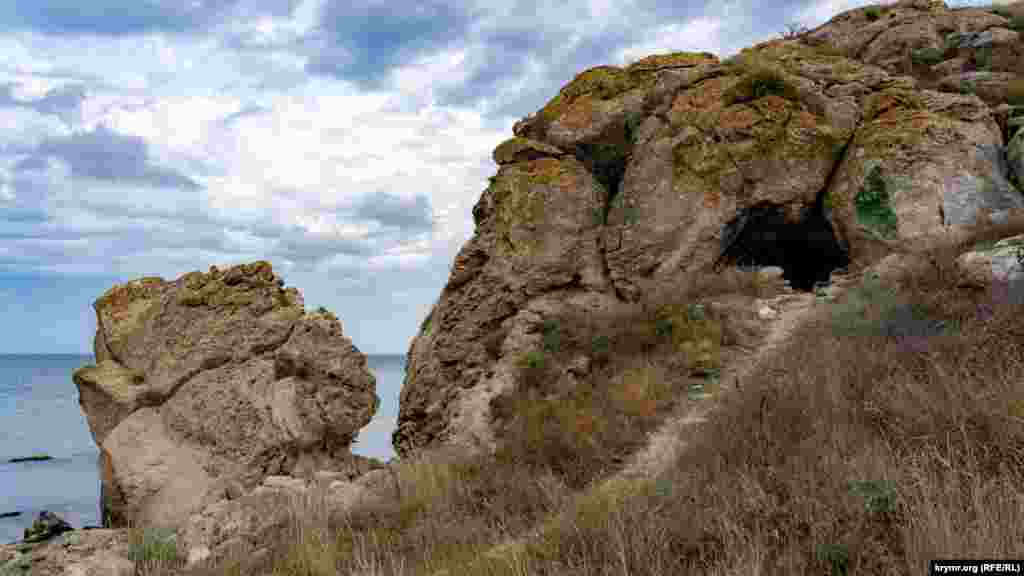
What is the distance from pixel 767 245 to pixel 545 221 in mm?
4818

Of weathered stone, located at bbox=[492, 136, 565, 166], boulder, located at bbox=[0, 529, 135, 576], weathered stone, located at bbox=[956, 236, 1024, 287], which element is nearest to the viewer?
boulder, located at bbox=[0, 529, 135, 576]

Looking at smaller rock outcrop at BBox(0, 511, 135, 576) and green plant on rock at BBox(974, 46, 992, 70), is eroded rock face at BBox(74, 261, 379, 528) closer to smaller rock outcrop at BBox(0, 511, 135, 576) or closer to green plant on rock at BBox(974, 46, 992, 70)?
smaller rock outcrop at BBox(0, 511, 135, 576)

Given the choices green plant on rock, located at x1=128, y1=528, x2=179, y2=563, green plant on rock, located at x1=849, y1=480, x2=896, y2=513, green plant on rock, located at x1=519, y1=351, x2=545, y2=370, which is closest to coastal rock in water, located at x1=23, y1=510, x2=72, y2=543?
green plant on rock, located at x1=128, y1=528, x2=179, y2=563

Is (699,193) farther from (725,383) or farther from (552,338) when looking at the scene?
(725,383)

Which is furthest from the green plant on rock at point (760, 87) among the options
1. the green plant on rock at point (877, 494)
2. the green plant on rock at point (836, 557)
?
the green plant on rock at point (836, 557)

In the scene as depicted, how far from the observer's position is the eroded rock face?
1057 cm

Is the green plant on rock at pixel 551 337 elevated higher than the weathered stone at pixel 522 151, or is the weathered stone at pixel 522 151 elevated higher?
the weathered stone at pixel 522 151

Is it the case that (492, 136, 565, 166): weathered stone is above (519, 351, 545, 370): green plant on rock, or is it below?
above

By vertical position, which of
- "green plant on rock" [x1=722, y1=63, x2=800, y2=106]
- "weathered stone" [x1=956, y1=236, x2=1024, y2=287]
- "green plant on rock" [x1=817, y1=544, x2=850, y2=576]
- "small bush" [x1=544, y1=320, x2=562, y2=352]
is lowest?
"green plant on rock" [x1=817, y1=544, x2=850, y2=576]

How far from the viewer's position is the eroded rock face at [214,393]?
10570mm

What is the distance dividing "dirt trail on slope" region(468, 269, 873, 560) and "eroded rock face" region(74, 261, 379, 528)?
18.4 feet

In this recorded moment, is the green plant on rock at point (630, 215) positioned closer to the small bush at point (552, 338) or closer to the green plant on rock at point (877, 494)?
the small bush at point (552, 338)

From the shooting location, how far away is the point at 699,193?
12586 mm

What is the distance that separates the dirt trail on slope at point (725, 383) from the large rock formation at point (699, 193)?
1470 millimetres
